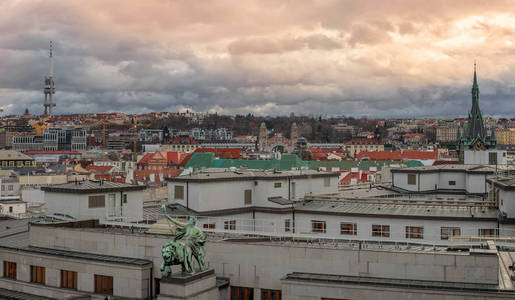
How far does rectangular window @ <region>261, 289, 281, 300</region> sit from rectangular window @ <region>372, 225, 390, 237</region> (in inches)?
554

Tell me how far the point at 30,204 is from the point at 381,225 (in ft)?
218

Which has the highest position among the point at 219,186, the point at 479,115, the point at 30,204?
the point at 479,115

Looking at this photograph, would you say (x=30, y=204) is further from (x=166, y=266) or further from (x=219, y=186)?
(x=166, y=266)

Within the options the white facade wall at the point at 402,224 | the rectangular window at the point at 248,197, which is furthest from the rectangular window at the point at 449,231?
the rectangular window at the point at 248,197

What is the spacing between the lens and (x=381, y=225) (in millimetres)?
35250

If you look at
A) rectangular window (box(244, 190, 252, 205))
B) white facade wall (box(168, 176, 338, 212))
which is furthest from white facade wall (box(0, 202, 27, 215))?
rectangular window (box(244, 190, 252, 205))

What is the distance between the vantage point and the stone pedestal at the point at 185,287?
67.1 feet

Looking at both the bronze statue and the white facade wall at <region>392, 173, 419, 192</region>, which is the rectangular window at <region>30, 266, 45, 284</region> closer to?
the bronze statue

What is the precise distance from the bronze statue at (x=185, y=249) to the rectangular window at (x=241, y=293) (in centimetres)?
247

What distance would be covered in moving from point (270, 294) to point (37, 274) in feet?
38.1

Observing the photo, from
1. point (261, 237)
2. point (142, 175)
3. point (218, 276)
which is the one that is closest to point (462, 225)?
point (261, 237)

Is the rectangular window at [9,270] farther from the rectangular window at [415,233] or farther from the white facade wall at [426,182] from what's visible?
the white facade wall at [426,182]

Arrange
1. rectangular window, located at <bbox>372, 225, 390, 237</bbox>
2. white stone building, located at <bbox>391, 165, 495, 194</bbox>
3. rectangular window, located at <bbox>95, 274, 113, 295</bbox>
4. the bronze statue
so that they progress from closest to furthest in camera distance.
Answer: the bronze statue → rectangular window, located at <bbox>95, 274, 113, 295</bbox> → rectangular window, located at <bbox>372, 225, 390, 237</bbox> → white stone building, located at <bbox>391, 165, 495, 194</bbox>

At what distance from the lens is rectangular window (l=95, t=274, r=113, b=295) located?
24219mm
